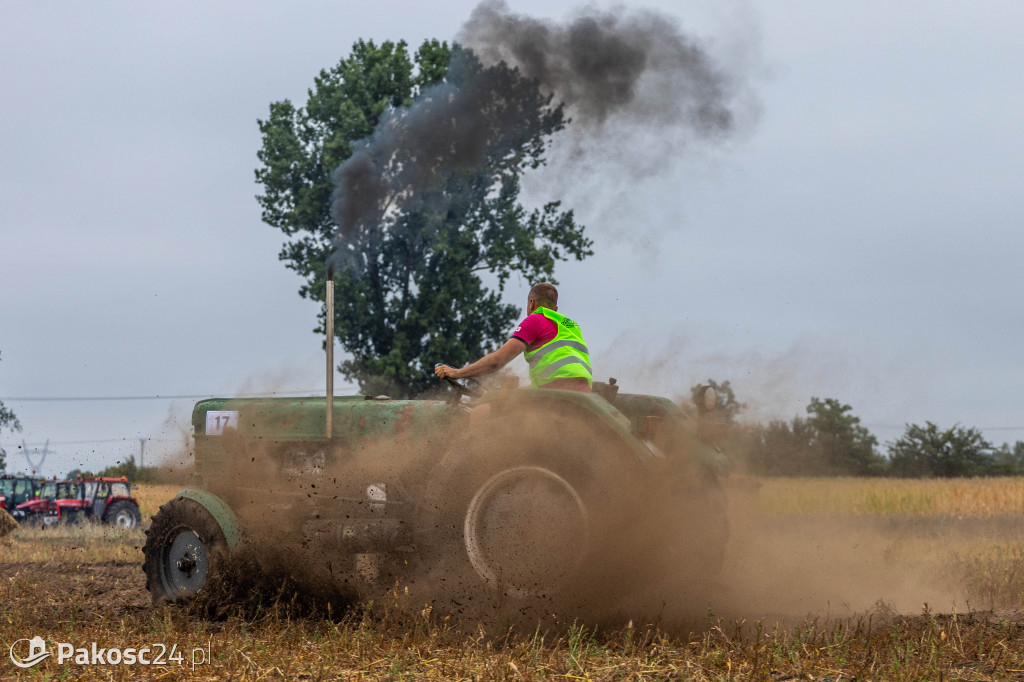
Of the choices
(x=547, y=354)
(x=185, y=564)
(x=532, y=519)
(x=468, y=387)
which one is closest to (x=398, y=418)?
(x=468, y=387)

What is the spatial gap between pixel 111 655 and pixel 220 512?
69.2 inches

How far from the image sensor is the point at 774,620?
Answer: 610 cm

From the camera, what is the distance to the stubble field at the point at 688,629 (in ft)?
15.3

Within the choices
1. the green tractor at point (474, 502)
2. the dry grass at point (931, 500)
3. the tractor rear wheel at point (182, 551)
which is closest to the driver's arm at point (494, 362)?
the green tractor at point (474, 502)

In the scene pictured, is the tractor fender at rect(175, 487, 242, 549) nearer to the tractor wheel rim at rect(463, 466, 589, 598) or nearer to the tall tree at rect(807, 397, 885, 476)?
the tractor wheel rim at rect(463, 466, 589, 598)

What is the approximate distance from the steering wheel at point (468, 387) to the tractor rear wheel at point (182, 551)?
200 cm

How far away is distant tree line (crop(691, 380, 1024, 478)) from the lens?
7402mm

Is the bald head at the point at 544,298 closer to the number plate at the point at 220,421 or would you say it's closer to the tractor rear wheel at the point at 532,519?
the tractor rear wheel at the point at 532,519

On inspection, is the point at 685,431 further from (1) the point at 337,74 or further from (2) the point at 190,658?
A: (1) the point at 337,74

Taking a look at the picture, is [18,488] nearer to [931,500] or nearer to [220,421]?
[220,421]

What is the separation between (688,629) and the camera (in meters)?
5.65

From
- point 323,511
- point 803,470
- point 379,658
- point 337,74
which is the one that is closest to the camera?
point 379,658

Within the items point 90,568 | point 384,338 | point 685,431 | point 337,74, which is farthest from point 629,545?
point 337,74

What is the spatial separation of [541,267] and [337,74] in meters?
8.03
